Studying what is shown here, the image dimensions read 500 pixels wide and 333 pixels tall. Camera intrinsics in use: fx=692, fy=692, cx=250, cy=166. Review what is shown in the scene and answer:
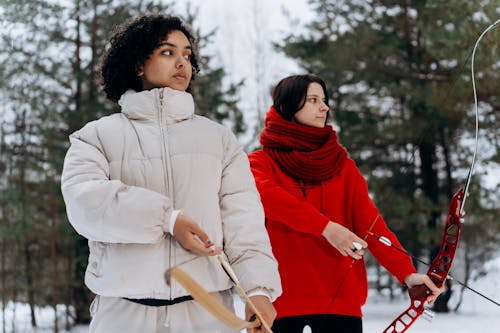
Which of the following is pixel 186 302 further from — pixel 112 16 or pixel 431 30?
pixel 112 16

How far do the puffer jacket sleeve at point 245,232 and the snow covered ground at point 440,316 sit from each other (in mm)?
7313

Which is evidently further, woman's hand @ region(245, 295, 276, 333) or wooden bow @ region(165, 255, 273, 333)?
woman's hand @ region(245, 295, 276, 333)

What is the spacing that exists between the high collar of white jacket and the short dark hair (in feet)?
2.89

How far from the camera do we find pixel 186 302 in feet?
5.16

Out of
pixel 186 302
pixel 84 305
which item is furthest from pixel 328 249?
pixel 84 305

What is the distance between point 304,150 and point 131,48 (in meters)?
0.87

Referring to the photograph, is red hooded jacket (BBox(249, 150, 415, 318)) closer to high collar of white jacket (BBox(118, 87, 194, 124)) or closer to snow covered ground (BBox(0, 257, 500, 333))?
high collar of white jacket (BBox(118, 87, 194, 124))

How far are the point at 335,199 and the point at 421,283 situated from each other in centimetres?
41

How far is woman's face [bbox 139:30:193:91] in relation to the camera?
177 centimetres

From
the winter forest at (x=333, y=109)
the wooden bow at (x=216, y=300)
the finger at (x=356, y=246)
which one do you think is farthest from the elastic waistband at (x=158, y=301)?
the winter forest at (x=333, y=109)

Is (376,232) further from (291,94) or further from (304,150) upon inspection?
(291,94)

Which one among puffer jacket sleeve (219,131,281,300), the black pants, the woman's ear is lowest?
the black pants

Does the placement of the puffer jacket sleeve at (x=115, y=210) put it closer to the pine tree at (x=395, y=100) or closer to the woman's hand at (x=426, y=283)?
the woman's hand at (x=426, y=283)

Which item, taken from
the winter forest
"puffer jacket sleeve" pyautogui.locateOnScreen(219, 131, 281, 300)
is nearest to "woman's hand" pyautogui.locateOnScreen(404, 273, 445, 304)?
"puffer jacket sleeve" pyautogui.locateOnScreen(219, 131, 281, 300)
